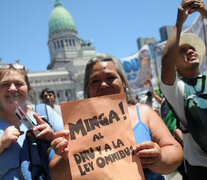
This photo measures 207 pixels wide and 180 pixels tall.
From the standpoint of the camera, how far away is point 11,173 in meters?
1.37

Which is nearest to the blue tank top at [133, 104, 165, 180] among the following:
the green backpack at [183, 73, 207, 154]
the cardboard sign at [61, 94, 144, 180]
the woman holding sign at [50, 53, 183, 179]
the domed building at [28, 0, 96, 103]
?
the woman holding sign at [50, 53, 183, 179]

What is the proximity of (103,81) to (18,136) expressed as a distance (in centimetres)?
63

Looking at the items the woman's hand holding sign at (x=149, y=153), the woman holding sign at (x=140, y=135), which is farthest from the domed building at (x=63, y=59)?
the woman's hand holding sign at (x=149, y=153)

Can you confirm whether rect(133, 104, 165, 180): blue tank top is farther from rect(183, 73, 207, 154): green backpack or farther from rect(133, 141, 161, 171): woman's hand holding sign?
rect(183, 73, 207, 154): green backpack

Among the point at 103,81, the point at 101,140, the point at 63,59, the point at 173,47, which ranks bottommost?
the point at 101,140

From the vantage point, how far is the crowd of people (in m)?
A: 1.06

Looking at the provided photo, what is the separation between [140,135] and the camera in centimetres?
116

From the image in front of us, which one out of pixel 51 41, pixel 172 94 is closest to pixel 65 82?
pixel 51 41

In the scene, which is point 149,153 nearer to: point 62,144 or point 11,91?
point 62,144

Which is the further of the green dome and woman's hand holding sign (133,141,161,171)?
the green dome

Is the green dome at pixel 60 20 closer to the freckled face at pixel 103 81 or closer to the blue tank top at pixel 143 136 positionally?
the freckled face at pixel 103 81

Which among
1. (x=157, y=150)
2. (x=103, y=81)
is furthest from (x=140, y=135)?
(x=103, y=81)

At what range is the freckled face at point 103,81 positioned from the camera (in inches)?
49.3

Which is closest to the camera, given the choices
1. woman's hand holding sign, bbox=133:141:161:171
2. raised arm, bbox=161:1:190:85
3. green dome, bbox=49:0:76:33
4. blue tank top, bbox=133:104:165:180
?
woman's hand holding sign, bbox=133:141:161:171
